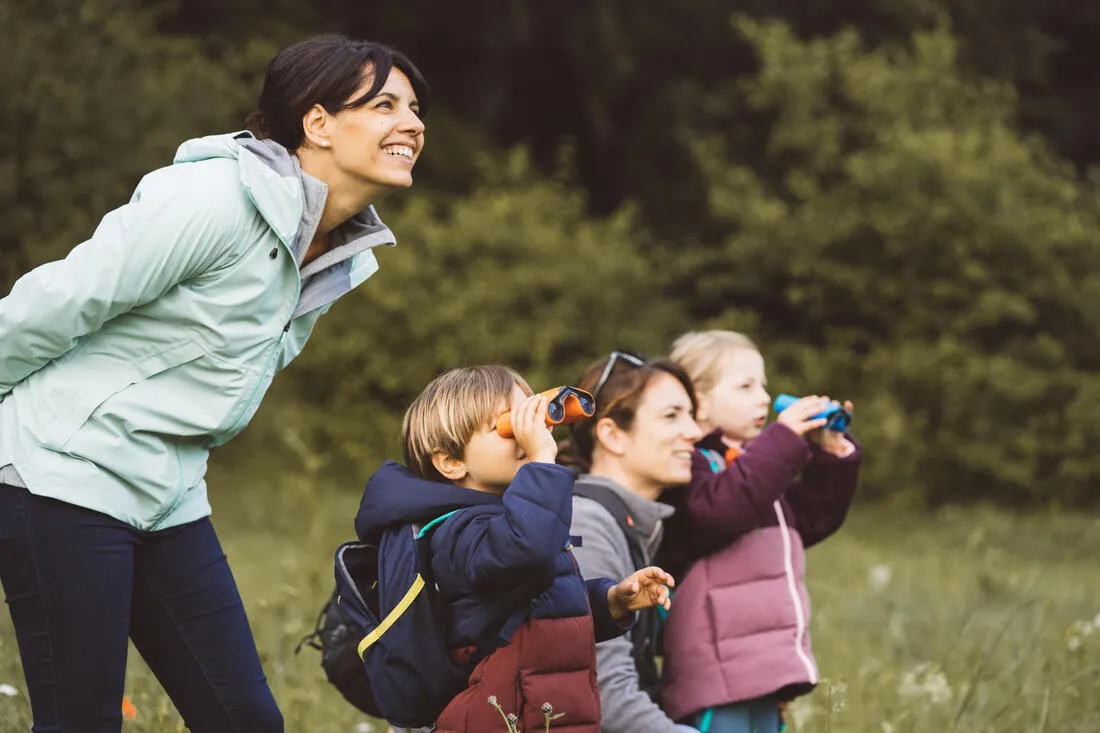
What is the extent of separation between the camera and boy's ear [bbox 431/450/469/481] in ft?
8.93

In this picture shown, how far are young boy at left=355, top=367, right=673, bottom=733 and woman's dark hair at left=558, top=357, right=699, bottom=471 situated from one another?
751mm

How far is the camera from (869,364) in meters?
12.2

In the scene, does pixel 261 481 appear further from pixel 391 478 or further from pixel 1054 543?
pixel 391 478

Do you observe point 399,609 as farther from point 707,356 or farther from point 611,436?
point 707,356

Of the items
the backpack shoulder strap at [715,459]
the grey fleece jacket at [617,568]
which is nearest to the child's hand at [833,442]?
the backpack shoulder strap at [715,459]

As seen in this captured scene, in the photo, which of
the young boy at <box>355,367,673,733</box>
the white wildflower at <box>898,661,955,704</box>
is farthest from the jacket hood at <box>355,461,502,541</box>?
the white wildflower at <box>898,661,955,704</box>

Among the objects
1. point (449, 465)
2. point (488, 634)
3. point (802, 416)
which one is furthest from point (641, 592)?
point (802, 416)

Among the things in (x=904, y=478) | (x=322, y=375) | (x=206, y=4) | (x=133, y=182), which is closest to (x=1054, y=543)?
(x=904, y=478)

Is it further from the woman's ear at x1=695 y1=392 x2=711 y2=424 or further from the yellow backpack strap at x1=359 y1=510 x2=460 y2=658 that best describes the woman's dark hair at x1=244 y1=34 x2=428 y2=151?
the woman's ear at x1=695 y1=392 x2=711 y2=424

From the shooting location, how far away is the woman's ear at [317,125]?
9.01 feet

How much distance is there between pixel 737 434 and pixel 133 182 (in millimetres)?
7646

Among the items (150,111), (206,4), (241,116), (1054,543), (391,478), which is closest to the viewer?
(391,478)

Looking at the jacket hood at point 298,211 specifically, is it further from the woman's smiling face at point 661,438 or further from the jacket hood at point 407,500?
the woman's smiling face at point 661,438

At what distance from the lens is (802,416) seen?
3.51 m
